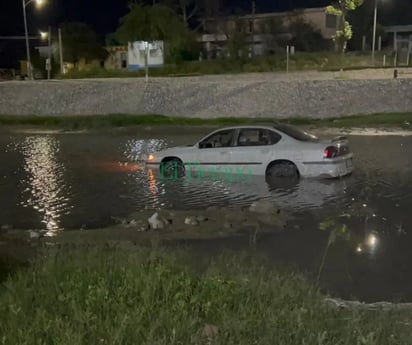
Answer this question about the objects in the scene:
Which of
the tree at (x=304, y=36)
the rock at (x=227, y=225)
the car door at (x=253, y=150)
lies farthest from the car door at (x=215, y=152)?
the tree at (x=304, y=36)

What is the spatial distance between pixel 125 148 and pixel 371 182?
1137 cm

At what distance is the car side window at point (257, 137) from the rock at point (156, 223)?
5.45m

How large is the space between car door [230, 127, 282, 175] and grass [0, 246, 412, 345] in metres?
10.0

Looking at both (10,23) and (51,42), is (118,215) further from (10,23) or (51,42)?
(10,23)

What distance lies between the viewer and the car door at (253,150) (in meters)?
16.3

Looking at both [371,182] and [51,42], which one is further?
[51,42]

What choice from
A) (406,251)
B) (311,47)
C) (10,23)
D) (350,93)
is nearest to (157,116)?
(350,93)

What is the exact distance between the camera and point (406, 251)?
9.71 m

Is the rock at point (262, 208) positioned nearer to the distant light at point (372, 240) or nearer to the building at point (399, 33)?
the distant light at point (372, 240)

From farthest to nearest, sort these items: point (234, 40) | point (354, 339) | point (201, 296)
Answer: point (234, 40) → point (201, 296) → point (354, 339)

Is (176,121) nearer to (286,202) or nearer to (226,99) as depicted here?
(226,99)

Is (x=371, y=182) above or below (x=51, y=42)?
below

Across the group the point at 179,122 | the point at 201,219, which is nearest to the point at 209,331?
the point at 201,219

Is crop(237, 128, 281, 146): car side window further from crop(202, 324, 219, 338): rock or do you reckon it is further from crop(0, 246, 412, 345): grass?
crop(202, 324, 219, 338): rock
